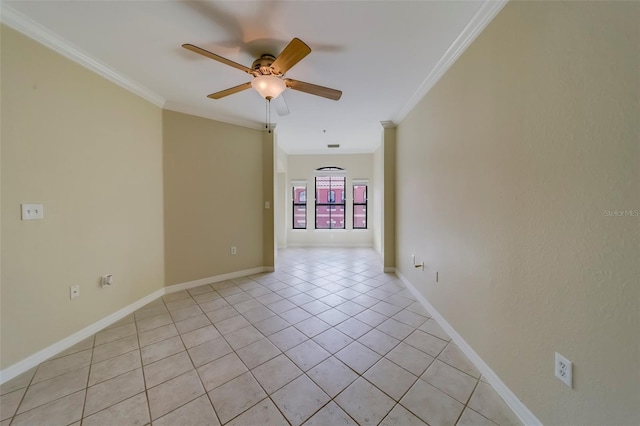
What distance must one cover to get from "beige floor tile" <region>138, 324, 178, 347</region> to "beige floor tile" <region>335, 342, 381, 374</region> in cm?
161

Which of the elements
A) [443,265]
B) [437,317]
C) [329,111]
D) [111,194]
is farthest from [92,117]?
[437,317]

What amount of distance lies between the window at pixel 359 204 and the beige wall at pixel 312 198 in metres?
0.12

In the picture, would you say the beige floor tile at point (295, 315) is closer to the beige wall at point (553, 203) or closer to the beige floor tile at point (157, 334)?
the beige floor tile at point (157, 334)

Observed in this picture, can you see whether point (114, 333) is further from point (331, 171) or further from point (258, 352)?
point (331, 171)

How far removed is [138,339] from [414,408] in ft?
7.73

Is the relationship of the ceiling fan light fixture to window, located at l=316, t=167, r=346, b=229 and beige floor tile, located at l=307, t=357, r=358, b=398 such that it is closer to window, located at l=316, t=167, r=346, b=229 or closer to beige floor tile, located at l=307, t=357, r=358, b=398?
beige floor tile, located at l=307, t=357, r=358, b=398

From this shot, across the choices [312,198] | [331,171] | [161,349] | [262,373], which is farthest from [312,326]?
[331,171]

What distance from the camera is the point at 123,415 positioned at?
1314 mm

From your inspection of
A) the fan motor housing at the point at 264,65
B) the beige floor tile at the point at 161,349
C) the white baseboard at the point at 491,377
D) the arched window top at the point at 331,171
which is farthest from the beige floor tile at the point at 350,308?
the arched window top at the point at 331,171

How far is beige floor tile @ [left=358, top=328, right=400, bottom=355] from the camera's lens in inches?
74.7

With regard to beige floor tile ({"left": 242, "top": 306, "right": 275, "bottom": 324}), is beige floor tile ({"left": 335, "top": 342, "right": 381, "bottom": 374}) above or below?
below

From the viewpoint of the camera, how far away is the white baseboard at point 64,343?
1.60 m

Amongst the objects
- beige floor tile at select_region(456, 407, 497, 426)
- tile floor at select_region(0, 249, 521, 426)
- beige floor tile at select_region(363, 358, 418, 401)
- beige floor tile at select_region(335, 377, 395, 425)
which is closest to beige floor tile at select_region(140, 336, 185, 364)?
tile floor at select_region(0, 249, 521, 426)

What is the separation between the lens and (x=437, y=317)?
90.9 inches
